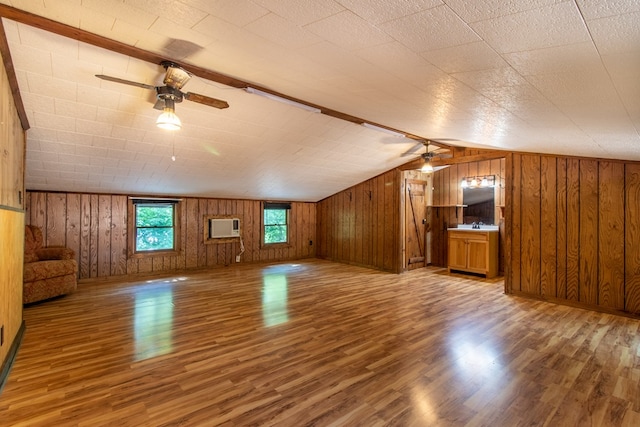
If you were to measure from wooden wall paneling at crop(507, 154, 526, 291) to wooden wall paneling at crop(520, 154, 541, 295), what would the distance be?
39mm

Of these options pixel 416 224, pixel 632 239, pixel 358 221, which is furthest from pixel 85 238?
pixel 632 239

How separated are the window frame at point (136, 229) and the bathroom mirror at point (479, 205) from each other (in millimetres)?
6087

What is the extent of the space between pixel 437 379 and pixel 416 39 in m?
2.21

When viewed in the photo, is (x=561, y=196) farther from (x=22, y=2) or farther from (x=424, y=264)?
(x=22, y=2)

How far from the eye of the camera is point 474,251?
5.91 metres

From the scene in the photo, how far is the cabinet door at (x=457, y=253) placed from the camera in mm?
6064

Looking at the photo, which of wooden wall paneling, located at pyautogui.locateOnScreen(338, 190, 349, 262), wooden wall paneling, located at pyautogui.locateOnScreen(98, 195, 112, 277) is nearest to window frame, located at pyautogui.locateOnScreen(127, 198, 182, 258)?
wooden wall paneling, located at pyautogui.locateOnScreen(98, 195, 112, 277)

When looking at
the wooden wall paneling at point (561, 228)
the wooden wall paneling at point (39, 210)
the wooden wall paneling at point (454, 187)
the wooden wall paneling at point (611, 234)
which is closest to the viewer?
the wooden wall paneling at point (611, 234)

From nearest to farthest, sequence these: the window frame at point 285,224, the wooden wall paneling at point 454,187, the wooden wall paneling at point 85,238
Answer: the wooden wall paneling at point 85,238 → the wooden wall paneling at point 454,187 → the window frame at point 285,224

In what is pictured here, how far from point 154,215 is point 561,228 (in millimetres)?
6869

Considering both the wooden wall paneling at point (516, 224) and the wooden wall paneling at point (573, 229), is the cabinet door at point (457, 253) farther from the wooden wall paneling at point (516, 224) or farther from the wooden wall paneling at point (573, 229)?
the wooden wall paneling at point (573, 229)

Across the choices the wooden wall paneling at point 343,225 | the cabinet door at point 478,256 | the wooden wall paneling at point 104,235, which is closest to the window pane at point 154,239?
the wooden wall paneling at point 104,235

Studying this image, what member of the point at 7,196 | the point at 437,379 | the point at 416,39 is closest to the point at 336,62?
the point at 416,39

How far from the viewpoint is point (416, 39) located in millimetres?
1501
